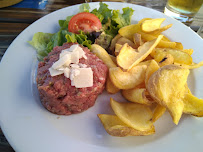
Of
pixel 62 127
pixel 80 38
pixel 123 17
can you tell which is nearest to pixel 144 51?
pixel 80 38

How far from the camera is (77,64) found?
1.49m

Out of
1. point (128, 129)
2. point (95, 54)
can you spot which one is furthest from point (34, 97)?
point (128, 129)

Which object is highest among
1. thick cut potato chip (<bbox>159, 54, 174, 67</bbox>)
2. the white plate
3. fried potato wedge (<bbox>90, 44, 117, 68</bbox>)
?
thick cut potato chip (<bbox>159, 54, 174, 67</bbox>)

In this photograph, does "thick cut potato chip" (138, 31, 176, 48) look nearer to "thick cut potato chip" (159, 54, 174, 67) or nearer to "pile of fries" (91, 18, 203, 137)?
"pile of fries" (91, 18, 203, 137)

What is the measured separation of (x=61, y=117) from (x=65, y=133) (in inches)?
6.9

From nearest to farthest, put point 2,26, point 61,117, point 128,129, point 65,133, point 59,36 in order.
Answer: point 128,129 < point 65,133 < point 61,117 < point 59,36 < point 2,26

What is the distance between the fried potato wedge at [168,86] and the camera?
49.6 inches

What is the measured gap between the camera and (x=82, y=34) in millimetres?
1973

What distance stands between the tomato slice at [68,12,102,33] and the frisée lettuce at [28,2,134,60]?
0.21 ft

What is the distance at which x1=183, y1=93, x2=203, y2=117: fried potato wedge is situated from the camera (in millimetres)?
1327

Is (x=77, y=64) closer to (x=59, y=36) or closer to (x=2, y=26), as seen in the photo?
(x=59, y=36)

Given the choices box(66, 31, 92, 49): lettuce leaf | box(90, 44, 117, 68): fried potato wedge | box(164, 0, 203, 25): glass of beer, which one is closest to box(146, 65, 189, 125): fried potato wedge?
box(90, 44, 117, 68): fried potato wedge

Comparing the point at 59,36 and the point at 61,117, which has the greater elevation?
the point at 59,36

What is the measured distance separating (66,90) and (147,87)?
653 millimetres
